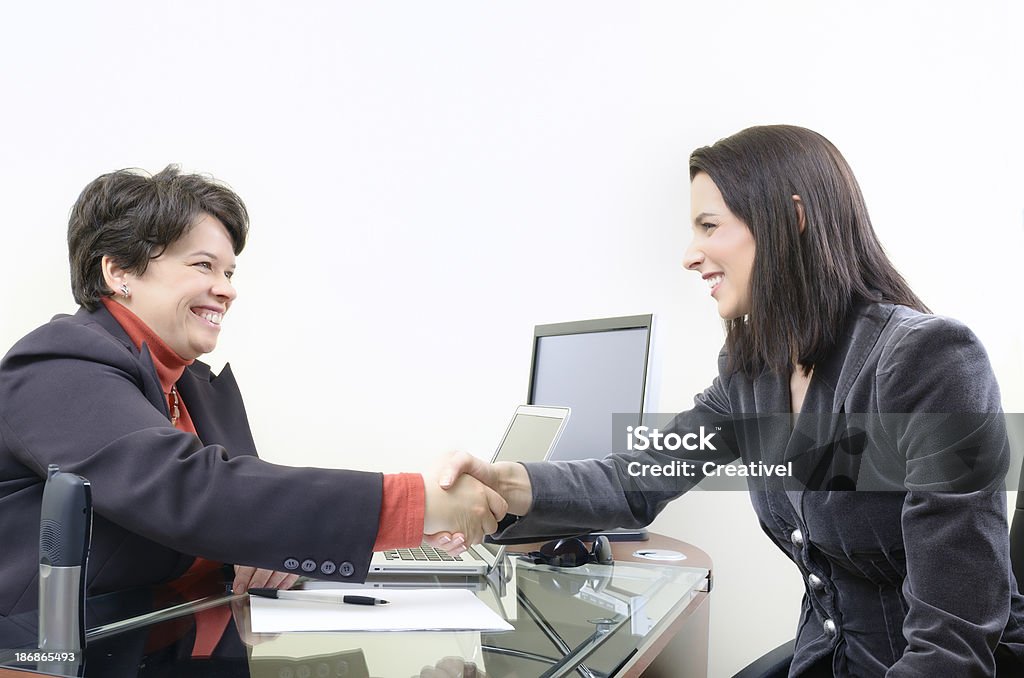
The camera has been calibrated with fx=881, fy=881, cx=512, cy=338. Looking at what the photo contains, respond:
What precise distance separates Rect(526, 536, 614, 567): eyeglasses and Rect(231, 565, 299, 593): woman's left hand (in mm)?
545

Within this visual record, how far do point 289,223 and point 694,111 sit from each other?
4.47 feet

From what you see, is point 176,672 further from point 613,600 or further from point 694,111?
point 694,111

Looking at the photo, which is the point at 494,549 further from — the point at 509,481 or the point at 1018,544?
the point at 1018,544

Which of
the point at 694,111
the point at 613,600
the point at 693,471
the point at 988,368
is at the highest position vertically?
the point at 694,111

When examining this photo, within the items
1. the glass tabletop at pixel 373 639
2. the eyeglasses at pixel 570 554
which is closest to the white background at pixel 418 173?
the eyeglasses at pixel 570 554

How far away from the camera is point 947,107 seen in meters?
2.50

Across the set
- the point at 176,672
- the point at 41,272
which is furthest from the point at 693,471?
the point at 41,272

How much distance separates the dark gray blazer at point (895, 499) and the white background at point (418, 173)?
1.16 meters

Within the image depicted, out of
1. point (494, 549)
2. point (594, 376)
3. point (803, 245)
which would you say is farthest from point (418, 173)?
point (803, 245)

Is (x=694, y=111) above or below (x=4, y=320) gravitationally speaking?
above

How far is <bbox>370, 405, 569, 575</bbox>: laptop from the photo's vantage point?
5.34 feet

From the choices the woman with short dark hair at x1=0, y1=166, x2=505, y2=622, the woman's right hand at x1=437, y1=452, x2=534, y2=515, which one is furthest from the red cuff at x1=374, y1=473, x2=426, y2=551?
the woman's right hand at x1=437, y1=452, x2=534, y2=515

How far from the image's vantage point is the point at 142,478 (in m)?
1.29

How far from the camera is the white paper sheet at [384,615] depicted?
47.1 inches
